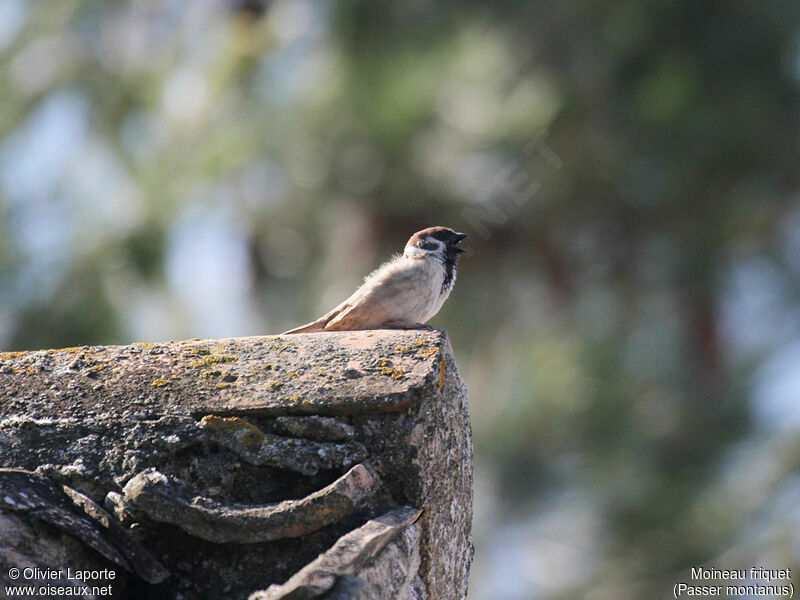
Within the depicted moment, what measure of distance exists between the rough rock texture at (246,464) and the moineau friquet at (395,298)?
120 centimetres

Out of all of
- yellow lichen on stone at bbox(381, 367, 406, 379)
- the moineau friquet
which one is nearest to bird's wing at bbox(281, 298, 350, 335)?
the moineau friquet

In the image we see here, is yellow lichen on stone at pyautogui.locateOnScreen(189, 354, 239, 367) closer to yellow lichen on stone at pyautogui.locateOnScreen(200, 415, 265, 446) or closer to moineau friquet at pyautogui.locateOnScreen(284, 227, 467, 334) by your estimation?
yellow lichen on stone at pyautogui.locateOnScreen(200, 415, 265, 446)

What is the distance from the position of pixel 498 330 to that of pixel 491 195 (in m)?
1.38

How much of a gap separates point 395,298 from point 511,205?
604 cm

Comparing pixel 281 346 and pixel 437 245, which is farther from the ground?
pixel 437 245

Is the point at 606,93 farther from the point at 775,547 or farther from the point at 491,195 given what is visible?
the point at 775,547

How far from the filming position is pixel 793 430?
33.1 ft

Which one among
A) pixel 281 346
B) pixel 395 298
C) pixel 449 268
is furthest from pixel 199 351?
pixel 449 268

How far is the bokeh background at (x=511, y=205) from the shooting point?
346 inches

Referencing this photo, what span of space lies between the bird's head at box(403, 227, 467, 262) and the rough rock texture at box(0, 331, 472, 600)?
69.2 inches

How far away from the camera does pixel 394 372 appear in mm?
2553

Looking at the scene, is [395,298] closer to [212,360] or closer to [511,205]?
[212,360]

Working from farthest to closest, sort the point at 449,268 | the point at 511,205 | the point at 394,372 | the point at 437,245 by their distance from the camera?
1. the point at 511,205
2. the point at 437,245
3. the point at 449,268
4. the point at 394,372

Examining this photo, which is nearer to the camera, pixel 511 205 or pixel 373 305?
pixel 373 305
